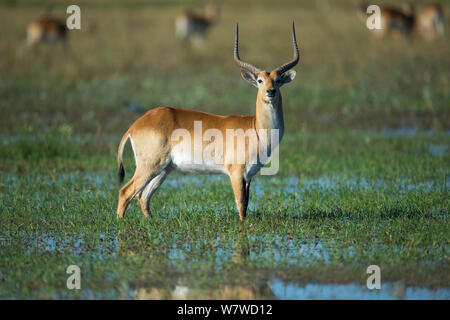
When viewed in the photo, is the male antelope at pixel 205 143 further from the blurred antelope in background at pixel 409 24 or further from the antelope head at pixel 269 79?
the blurred antelope in background at pixel 409 24

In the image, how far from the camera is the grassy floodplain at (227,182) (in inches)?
224

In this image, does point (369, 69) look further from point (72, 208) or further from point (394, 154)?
point (72, 208)

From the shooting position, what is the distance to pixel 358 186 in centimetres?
844

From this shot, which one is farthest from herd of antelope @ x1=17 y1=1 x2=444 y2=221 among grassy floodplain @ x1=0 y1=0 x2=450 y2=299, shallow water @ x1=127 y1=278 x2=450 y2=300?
shallow water @ x1=127 y1=278 x2=450 y2=300

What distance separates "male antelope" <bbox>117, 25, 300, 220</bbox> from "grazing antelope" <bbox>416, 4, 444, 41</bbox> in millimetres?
16151

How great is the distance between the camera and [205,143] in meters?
7.03

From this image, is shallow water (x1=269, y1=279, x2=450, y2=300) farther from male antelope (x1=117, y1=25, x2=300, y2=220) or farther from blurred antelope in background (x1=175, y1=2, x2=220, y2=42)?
blurred antelope in background (x1=175, y1=2, x2=220, y2=42)

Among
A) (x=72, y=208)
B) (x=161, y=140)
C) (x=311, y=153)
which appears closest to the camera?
(x=161, y=140)

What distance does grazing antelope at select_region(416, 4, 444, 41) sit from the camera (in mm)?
22094

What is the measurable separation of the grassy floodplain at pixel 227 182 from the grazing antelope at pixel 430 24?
1.91m

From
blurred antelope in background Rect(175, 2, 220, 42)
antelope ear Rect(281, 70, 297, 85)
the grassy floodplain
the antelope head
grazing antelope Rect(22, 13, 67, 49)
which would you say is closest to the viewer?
the grassy floodplain

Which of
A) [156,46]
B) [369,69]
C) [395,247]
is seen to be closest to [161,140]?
[395,247]
